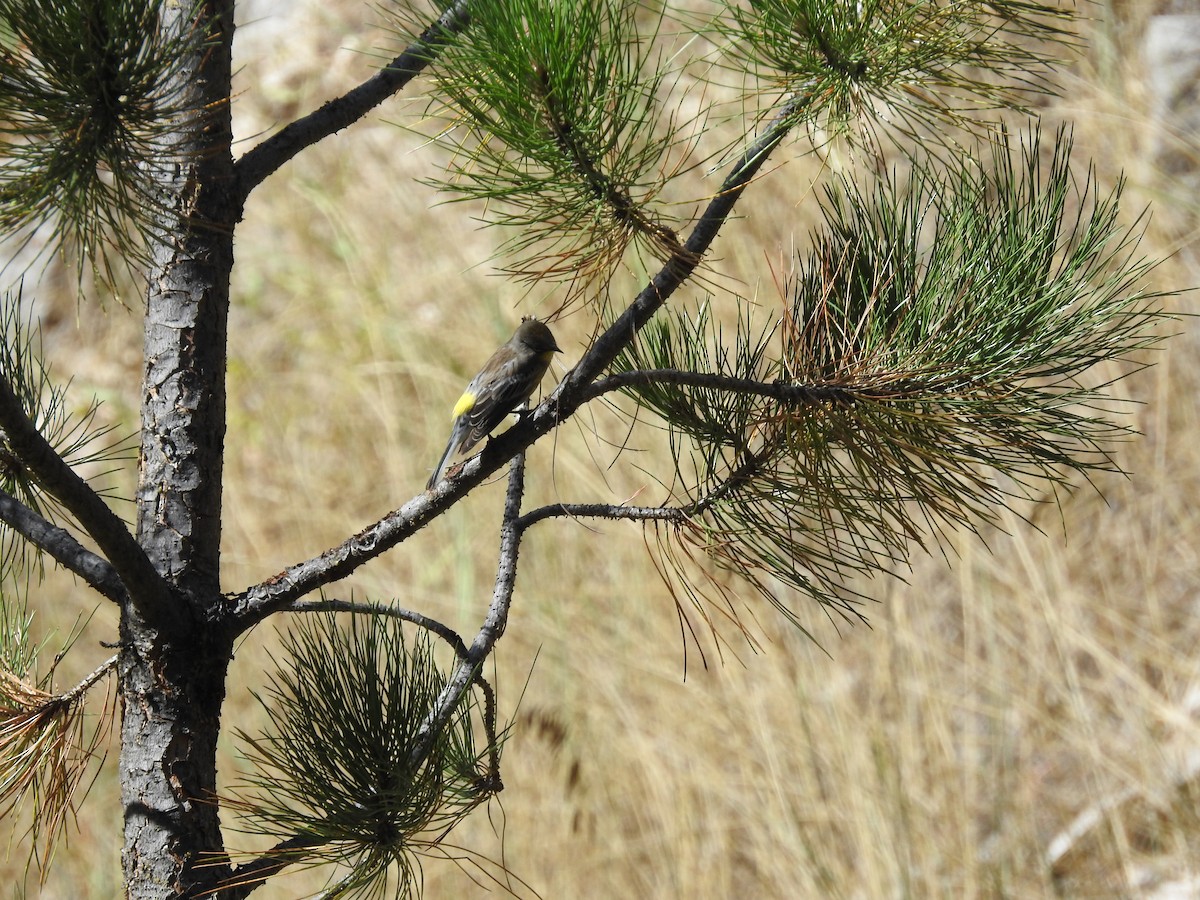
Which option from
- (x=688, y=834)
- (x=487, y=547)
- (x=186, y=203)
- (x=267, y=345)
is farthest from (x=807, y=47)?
(x=267, y=345)

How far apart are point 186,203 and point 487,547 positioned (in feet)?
6.55

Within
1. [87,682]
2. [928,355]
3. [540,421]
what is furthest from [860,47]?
[87,682]

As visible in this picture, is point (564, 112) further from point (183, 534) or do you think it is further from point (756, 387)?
point (183, 534)

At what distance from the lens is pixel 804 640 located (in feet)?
7.26

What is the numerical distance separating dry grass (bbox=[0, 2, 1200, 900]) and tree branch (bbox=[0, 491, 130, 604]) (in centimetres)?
86

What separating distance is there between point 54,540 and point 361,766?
11.0 inches

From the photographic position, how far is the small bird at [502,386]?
48.5 inches

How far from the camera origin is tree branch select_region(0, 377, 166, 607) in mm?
690

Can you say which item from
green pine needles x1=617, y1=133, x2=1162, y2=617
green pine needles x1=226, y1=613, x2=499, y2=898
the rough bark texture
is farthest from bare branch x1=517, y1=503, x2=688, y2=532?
the rough bark texture

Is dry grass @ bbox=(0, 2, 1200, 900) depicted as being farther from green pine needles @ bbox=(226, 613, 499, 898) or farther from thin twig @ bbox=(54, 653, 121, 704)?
green pine needles @ bbox=(226, 613, 499, 898)

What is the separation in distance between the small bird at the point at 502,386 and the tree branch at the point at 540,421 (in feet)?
0.97

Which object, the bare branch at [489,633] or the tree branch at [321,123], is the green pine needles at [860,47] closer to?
the tree branch at [321,123]

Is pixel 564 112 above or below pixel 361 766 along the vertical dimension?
above

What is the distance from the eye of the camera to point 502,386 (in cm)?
126
